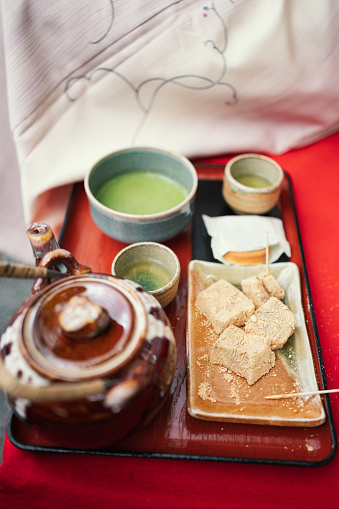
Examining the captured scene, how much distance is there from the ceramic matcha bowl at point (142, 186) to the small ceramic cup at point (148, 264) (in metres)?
0.05

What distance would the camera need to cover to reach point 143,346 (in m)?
0.65

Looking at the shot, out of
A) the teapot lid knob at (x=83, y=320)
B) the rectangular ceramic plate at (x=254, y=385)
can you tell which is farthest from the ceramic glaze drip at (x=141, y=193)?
the teapot lid knob at (x=83, y=320)

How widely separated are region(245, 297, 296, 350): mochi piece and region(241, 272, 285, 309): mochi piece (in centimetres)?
4

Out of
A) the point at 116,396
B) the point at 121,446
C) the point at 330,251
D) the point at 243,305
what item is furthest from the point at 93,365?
the point at 330,251

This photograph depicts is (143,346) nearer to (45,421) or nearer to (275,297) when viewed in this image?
(45,421)

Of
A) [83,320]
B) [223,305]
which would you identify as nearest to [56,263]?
[83,320]

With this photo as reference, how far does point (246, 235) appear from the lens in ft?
3.73

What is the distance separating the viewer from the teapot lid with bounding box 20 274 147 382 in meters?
0.61

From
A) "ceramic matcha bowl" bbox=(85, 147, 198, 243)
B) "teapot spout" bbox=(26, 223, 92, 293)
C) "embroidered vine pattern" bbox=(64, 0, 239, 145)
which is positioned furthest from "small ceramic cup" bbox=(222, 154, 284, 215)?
"teapot spout" bbox=(26, 223, 92, 293)

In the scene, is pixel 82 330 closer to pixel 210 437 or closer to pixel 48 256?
pixel 48 256

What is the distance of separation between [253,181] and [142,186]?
347 mm

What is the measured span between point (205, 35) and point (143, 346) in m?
1.00

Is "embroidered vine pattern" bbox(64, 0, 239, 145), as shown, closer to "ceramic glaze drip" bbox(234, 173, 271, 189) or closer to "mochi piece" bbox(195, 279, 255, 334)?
"ceramic glaze drip" bbox(234, 173, 271, 189)

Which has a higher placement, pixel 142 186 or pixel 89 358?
pixel 89 358
